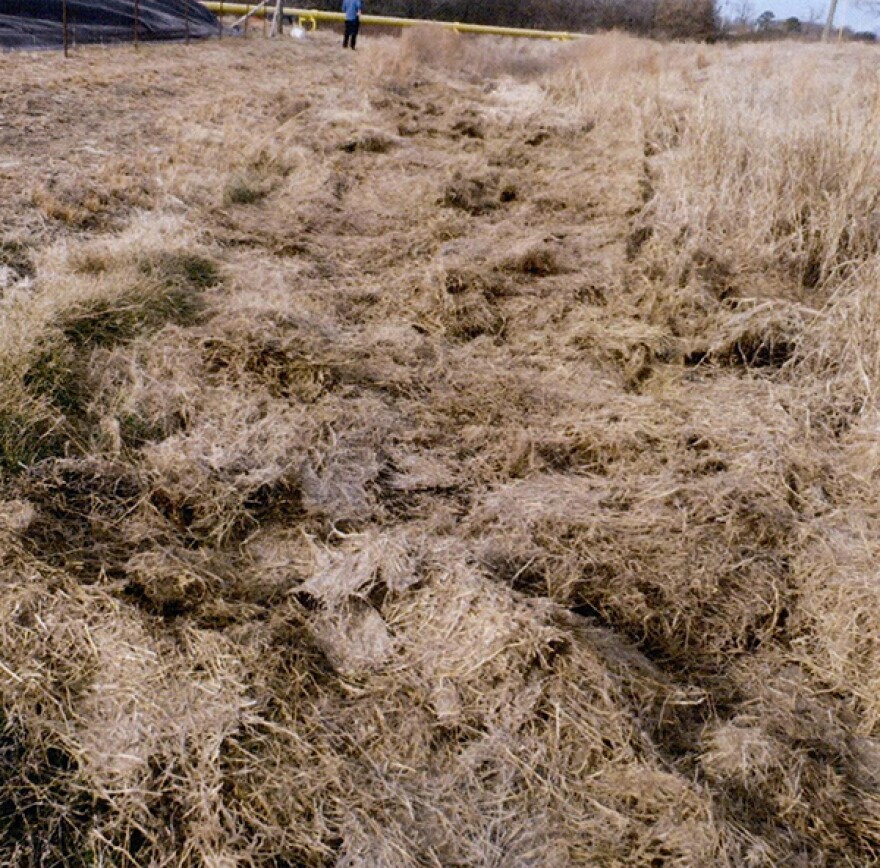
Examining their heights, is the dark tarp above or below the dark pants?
below

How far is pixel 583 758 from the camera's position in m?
2.14

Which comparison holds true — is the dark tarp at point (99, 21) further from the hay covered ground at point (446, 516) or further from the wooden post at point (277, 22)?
the hay covered ground at point (446, 516)

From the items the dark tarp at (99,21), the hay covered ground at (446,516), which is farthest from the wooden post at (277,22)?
the hay covered ground at (446,516)

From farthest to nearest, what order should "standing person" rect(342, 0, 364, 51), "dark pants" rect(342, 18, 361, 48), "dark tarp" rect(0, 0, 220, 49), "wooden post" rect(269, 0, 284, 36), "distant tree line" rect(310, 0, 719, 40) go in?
"distant tree line" rect(310, 0, 719, 40), "wooden post" rect(269, 0, 284, 36), "dark pants" rect(342, 18, 361, 48), "standing person" rect(342, 0, 364, 51), "dark tarp" rect(0, 0, 220, 49)

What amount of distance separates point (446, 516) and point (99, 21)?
499 inches

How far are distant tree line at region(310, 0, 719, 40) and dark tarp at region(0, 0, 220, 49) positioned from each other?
486 inches

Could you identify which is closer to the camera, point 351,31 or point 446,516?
point 446,516

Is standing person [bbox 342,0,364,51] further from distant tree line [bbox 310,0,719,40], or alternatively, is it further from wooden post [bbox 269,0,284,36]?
distant tree line [bbox 310,0,719,40]

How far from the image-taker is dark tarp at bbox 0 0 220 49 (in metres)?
10.9

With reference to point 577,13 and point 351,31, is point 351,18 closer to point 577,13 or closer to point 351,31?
point 351,31

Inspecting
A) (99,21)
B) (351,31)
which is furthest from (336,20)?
(99,21)

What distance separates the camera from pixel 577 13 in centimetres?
3045

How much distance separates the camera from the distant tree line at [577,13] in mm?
27531

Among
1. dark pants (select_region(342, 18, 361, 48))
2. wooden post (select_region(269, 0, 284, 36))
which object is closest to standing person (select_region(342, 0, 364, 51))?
dark pants (select_region(342, 18, 361, 48))
